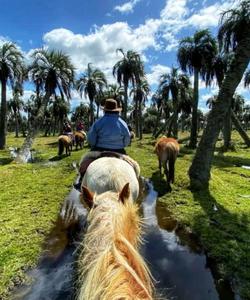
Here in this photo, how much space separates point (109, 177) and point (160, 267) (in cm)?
158

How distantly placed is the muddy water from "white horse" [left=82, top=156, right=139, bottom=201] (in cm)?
97

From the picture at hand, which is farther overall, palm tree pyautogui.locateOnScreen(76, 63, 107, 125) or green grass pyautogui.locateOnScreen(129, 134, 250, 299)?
palm tree pyautogui.locateOnScreen(76, 63, 107, 125)

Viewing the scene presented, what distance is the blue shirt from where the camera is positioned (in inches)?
234

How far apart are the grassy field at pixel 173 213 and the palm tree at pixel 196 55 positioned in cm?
1462

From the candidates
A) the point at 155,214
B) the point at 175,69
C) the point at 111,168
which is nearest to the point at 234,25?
the point at 175,69

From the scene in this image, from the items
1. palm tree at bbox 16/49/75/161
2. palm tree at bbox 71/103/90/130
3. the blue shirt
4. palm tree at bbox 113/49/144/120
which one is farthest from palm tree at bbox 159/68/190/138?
palm tree at bbox 71/103/90/130

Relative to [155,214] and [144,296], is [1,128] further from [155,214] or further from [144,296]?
[144,296]

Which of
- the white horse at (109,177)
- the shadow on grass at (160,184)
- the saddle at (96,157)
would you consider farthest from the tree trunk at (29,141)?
the white horse at (109,177)

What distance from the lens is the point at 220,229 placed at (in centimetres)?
624

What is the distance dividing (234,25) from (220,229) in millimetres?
18068

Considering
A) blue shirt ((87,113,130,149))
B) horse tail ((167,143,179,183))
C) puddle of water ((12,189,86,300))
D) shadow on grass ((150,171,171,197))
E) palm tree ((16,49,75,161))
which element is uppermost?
palm tree ((16,49,75,161))

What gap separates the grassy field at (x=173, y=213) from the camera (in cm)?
479

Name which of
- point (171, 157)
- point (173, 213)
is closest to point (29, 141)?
point (171, 157)

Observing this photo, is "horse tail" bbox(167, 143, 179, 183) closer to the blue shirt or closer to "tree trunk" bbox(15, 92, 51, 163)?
the blue shirt
